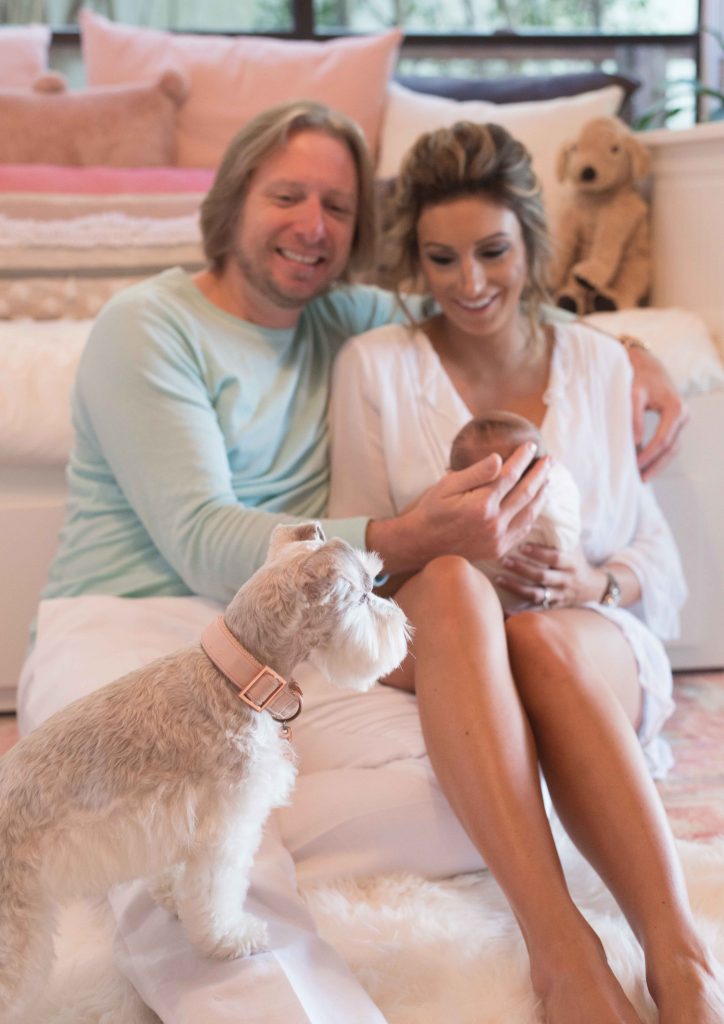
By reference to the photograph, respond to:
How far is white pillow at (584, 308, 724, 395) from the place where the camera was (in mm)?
2197

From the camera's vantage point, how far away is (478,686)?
138 centimetres

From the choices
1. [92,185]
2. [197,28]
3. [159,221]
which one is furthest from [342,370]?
[197,28]

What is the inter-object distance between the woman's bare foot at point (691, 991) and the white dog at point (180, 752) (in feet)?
1.48

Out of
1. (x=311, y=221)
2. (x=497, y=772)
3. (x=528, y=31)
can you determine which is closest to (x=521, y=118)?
(x=528, y=31)

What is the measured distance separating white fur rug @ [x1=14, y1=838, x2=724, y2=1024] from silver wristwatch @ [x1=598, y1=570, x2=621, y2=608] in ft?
1.19

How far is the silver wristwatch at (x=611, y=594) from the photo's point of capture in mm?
1734

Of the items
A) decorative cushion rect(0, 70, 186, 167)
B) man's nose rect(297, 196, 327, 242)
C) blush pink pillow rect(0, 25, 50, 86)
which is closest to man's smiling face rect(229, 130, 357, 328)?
man's nose rect(297, 196, 327, 242)

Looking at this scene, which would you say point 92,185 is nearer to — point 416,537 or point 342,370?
point 342,370

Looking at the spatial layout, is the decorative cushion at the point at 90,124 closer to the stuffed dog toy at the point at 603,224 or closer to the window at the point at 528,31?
the window at the point at 528,31

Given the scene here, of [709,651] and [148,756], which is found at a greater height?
[148,756]

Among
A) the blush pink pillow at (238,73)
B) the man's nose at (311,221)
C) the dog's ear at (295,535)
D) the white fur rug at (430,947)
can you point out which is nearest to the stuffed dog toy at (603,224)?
the blush pink pillow at (238,73)

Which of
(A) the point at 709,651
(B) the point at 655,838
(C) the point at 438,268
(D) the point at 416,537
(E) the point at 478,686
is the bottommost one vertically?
(A) the point at 709,651

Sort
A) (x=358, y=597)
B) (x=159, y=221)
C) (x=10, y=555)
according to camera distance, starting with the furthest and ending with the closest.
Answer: (x=159, y=221), (x=10, y=555), (x=358, y=597)

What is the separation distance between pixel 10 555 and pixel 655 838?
131cm
